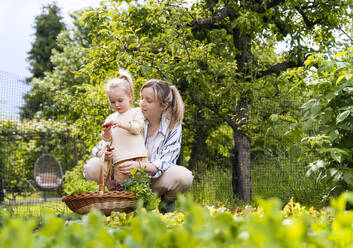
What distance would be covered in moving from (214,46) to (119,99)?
2.68 metres

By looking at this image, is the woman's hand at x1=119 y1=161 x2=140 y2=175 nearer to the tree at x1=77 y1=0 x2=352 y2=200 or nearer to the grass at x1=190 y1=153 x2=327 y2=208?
the tree at x1=77 y1=0 x2=352 y2=200

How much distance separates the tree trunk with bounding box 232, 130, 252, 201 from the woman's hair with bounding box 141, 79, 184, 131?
7.66ft

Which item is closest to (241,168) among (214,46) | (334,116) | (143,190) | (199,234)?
(214,46)

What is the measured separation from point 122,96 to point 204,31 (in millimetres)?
3080

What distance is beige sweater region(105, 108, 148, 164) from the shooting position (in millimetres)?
2740

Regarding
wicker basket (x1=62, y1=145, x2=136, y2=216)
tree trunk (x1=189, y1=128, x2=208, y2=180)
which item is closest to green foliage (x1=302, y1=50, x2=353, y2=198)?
wicker basket (x1=62, y1=145, x2=136, y2=216)

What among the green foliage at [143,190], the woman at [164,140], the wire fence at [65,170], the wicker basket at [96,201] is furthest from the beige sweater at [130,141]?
the wire fence at [65,170]

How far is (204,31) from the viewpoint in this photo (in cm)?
568

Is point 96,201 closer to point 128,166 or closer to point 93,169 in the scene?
point 128,166

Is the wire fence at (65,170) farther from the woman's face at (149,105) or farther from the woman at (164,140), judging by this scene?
the woman's face at (149,105)

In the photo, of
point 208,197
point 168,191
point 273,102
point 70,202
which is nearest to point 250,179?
point 208,197

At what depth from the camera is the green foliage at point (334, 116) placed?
2.69 m

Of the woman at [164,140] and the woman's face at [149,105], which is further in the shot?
the woman's face at [149,105]

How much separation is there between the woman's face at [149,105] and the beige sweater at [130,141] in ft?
0.36
